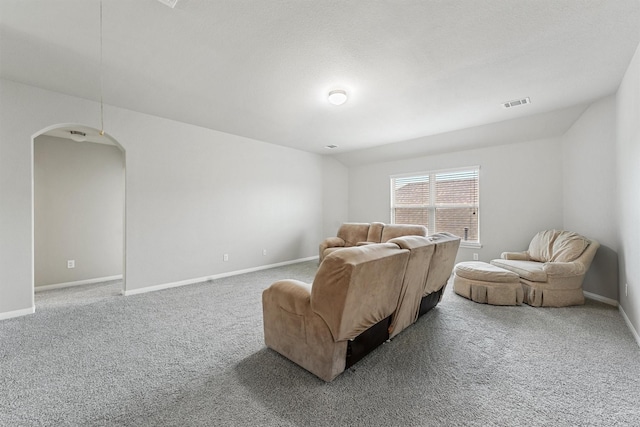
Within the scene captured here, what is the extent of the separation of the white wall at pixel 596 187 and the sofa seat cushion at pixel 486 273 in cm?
120

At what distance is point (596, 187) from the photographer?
3.51 metres

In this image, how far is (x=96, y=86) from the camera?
10.2 ft

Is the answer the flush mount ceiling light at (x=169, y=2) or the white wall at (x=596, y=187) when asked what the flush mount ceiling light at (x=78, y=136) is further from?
the white wall at (x=596, y=187)

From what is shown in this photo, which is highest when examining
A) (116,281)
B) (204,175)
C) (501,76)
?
(501,76)

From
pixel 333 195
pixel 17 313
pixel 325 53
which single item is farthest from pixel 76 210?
pixel 333 195

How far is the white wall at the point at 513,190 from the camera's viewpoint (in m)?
4.27

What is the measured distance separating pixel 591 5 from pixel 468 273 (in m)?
2.86

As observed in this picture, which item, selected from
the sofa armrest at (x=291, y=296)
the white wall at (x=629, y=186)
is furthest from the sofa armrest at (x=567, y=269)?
the sofa armrest at (x=291, y=296)

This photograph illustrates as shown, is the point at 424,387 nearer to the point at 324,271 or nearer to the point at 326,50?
the point at 324,271

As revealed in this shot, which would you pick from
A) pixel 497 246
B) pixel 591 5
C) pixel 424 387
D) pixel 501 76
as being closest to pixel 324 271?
pixel 424 387

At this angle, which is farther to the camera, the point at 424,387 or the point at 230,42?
the point at 230,42

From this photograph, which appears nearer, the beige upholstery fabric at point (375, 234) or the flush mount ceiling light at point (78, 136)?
the flush mount ceiling light at point (78, 136)

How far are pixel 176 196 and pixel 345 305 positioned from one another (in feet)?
12.4

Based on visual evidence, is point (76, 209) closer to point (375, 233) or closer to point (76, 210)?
point (76, 210)
